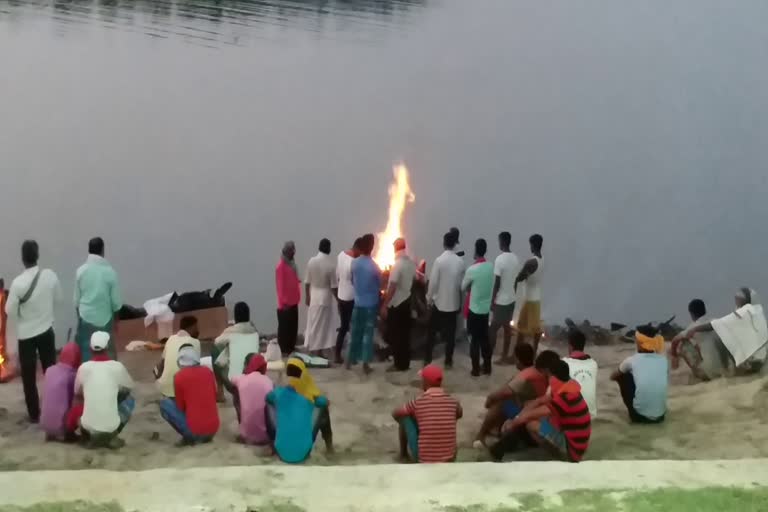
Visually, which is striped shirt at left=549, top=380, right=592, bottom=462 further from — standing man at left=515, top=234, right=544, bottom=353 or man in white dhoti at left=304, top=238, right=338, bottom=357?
man in white dhoti at left=304, top=238, right=338, bottom=357

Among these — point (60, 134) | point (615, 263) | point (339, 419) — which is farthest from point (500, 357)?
point (60, 134)

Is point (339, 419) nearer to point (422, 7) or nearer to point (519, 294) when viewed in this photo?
point (519, 294)

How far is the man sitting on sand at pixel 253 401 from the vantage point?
549 centimetres

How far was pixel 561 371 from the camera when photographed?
200 inches

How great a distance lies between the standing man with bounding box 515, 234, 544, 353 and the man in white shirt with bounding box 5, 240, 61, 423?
15.1 ft

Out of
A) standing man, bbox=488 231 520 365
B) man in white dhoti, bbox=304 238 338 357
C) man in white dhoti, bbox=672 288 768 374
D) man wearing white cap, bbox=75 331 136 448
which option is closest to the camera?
man wearing white cap, bbox=75 331 136 448

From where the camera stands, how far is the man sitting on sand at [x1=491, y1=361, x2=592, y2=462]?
5078 mm

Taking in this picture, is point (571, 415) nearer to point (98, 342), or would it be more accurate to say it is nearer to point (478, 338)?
point (478, 338)

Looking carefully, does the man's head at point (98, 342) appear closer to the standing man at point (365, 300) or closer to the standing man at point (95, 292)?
the standing man at point (95, 292)

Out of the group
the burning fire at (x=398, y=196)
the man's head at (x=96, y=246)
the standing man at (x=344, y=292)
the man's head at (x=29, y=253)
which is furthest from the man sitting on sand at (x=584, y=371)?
the burning fire at (x=398, y=196)

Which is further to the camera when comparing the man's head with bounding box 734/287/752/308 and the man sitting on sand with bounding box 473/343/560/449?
the man's head with bounding box 734/287/752/308

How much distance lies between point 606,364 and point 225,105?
7835 millimetres

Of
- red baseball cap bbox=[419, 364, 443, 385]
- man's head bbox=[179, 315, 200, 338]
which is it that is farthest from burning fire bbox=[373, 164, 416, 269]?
red baseball cap bbox=[419, 364, 443, 385]

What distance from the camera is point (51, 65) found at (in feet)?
42.0
